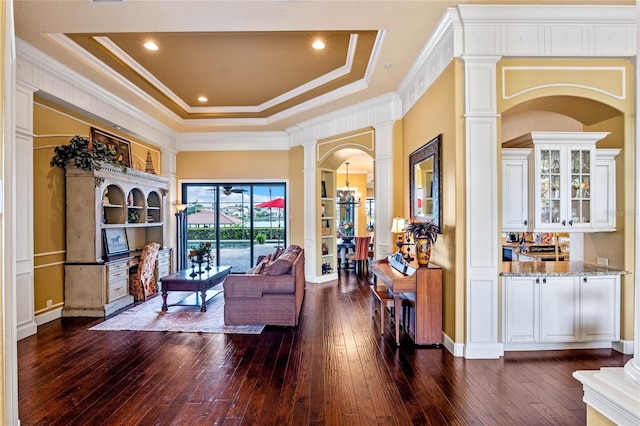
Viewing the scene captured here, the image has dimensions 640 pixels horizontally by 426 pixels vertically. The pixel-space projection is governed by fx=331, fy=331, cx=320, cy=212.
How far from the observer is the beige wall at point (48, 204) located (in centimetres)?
456

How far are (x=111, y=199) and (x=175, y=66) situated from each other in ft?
8.76

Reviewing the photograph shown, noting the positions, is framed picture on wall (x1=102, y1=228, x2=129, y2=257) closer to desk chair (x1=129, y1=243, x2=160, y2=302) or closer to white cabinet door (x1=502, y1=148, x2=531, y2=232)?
desk chair (x1=129, y1=243, x2=160, y2=302)

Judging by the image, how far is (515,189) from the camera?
147 inches

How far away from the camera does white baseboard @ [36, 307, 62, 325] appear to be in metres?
4.50

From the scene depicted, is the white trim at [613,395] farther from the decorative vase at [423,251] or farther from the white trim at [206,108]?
the white trim at [206,108]

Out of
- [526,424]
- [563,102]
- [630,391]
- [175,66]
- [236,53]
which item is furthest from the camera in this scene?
[175,66]

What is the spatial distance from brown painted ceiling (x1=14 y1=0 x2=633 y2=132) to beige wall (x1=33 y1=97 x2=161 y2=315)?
2.69ft

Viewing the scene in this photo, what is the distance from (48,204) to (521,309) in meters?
6.26

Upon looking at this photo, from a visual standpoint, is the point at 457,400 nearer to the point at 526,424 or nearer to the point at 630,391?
the point at 526,424

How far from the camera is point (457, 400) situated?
2637 millimetres

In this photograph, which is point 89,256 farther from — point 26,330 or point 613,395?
point 613,395

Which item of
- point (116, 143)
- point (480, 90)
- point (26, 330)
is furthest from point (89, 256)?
point (480, 90)

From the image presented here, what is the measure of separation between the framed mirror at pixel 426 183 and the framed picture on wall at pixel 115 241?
4.96 m

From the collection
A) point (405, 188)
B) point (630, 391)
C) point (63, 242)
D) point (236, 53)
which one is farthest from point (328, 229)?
point (630, 391)
